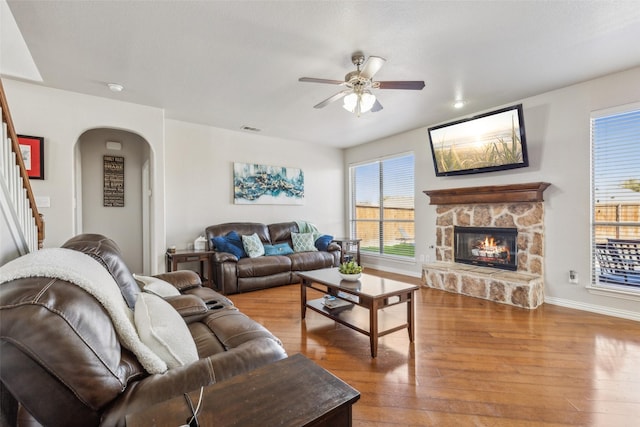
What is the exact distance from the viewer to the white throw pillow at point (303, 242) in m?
5.23

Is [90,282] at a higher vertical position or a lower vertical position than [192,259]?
higher

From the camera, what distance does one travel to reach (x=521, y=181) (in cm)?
390

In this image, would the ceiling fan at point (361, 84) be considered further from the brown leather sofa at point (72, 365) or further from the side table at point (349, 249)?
the side table at point (349, 249)

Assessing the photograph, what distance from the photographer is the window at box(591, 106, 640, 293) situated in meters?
3.07

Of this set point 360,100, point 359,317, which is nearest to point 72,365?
point 359,317

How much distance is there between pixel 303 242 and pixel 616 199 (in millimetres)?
4146

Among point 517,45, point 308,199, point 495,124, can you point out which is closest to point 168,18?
point 517,45

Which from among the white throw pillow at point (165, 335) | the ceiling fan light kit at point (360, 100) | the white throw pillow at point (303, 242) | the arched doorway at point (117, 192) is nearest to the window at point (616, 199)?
the ceiling fan light kit at point (360, 100)

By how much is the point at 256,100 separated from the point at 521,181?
3.65 m

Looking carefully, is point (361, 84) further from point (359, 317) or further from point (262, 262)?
point (262, 262)

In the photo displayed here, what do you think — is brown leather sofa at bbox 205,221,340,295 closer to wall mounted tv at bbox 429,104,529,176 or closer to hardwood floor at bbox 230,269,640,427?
hardwood floor at bbox 230,269,640,427

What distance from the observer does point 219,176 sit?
5082 millimetres

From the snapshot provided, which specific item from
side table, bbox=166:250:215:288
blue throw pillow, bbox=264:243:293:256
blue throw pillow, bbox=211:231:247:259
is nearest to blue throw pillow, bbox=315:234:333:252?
blue throw pillow, bbox=264:243:293:256

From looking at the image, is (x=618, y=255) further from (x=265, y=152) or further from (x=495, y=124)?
(x=265, y=152)
